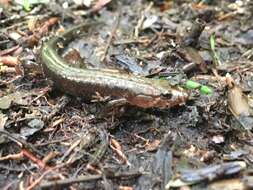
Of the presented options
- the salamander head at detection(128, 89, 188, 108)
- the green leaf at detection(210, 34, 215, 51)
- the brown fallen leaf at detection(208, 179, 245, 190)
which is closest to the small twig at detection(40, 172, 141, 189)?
the brown fallen leaf at detection(208, 179, 245, 190)

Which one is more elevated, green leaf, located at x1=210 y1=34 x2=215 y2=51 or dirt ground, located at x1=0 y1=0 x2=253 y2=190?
green leaf, located at x1=210 y1=34 x2=215 y2=51

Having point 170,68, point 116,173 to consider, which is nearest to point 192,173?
point 116,173

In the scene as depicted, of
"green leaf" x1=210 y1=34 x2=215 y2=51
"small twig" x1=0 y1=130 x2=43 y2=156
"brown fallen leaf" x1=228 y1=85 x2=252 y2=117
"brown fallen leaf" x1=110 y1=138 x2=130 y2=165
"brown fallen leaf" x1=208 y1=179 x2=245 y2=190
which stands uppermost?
"green leaf" x1=210 y1=34 x2=215 y2=51

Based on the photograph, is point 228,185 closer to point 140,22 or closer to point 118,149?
point 118,149

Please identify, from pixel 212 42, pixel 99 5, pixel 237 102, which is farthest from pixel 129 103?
pixel 99 5

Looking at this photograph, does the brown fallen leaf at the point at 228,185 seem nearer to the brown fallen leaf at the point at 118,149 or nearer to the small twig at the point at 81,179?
the small twig at the point at 81,179

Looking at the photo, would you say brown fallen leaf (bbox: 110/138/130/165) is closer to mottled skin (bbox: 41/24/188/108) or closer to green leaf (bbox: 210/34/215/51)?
mottled skin (bbox: 41/24/188/108)
